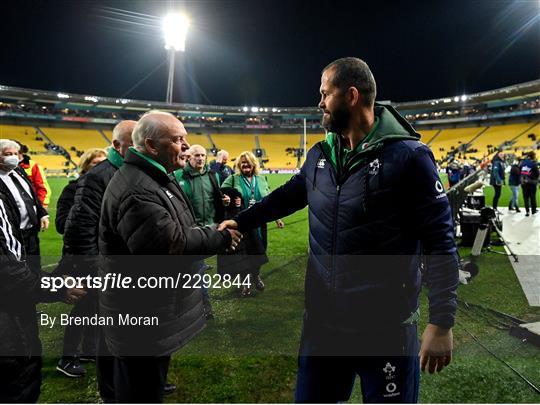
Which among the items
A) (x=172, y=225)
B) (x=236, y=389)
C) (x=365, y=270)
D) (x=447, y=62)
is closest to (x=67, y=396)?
(x=236, y=389)

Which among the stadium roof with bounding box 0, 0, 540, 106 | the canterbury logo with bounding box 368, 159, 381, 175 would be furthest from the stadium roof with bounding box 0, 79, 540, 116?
the canterbury logo with bounding box 368, 159, 381, 175

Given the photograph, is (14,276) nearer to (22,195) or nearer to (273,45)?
(22,195)

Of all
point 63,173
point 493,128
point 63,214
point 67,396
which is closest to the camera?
point 67,396

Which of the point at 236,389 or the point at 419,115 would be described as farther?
the point at 419,115

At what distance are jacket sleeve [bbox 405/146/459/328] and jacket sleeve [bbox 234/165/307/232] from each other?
0.77 m

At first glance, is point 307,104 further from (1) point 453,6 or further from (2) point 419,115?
(1) point 453,6

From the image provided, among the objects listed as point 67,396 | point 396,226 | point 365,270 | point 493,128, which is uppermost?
point 493,128

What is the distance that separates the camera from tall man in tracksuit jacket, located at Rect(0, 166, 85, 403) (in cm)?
192

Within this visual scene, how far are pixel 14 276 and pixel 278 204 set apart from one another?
1649 millimetres

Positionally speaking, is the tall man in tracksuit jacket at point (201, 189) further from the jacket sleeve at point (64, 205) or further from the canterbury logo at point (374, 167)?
the canterbury logo at point (374, 167)

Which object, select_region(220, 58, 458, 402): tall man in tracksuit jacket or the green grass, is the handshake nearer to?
select_region(220, 58, 458, 402): tall man in tracksuit jacket

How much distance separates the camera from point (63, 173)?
3706 cm

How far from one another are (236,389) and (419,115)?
60.0m

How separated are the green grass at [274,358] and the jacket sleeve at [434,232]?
1700 mm
